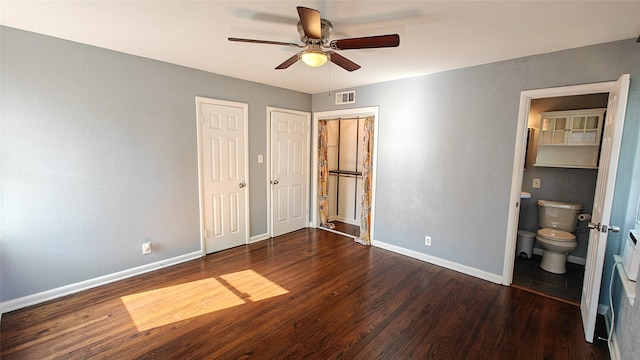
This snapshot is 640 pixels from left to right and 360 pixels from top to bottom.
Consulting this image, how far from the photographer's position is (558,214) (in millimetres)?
3486

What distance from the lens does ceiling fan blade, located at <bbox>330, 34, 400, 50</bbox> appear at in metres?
1.74

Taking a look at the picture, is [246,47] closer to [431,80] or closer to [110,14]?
[110,14]

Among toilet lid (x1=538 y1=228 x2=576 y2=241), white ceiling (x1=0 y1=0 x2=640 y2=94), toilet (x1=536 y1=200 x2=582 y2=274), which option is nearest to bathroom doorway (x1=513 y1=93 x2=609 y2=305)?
toilet (x1=536 y1=200 x2=582 y2=274)

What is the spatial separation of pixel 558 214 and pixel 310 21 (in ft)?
12.7

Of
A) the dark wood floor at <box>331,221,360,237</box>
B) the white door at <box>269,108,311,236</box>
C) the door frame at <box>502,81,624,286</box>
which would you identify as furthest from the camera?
the dark wood floor at <box>331,221,360,237</box>

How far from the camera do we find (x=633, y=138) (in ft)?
7.38

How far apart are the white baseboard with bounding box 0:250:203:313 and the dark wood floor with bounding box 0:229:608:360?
7 centimetres

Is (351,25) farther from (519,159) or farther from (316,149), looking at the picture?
(316,149)

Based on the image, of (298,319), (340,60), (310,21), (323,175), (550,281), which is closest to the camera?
(310,21)

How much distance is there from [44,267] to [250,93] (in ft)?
9.66

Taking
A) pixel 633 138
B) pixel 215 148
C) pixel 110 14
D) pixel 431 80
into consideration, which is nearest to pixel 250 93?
pixel 215 148

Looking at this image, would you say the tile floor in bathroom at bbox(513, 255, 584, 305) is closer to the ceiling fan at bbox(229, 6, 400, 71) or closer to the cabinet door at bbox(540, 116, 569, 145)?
the cabinet door at bbox(540, 116, 569, 145)

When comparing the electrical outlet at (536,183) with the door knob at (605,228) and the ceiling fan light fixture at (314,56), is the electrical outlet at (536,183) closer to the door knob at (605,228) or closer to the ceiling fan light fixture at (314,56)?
the door knob at (605,228)

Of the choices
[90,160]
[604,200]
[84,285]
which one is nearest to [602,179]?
[604,200]
